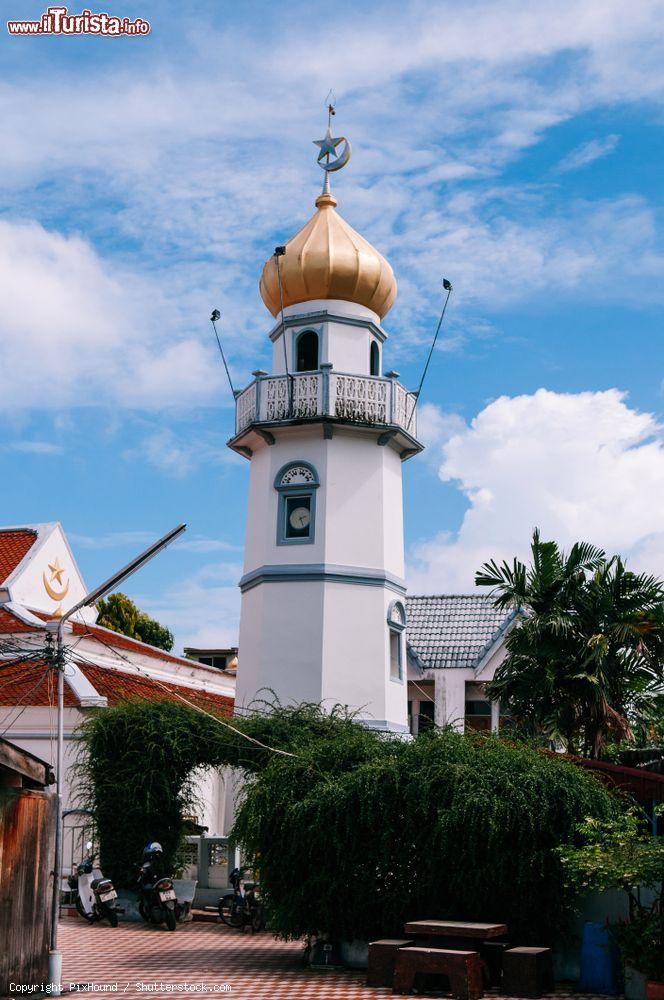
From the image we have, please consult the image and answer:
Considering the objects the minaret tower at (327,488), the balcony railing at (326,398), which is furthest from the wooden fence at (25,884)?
the balcony railing at (326,398)

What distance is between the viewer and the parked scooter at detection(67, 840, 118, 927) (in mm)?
19891

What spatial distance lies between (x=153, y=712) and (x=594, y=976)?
32.0ft

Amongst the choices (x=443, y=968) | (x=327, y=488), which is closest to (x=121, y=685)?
(x=327, y=488)

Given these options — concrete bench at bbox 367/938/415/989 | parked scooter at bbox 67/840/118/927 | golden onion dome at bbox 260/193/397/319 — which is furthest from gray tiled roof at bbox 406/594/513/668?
concrete bench at bbox 367/938/415/989

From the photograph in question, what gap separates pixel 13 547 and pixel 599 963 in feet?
77.2

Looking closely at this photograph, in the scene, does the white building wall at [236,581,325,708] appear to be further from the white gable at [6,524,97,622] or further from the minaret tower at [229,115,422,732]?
the white gable at [6,524,97,622]

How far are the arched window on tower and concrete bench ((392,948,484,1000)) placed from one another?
38.5 feet

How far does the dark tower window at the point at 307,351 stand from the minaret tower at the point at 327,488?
0.03 m

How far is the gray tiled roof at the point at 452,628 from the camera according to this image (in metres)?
32.0

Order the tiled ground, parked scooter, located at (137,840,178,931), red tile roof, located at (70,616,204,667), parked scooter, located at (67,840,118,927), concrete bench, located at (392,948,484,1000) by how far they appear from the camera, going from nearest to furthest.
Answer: concrete bench, located at (392,948,484,1000) → the tiled ground → parked scooter, located at (137,840,178,931) → parked scooter, located at (67,840,118,927) → red tile roof, located at (70,616,204,667)

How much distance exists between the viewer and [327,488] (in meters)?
25.2

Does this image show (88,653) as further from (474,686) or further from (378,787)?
(378,787)

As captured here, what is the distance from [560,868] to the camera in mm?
14523

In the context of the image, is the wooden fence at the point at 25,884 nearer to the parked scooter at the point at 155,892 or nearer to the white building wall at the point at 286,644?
the parked scooter at the point at 155,892
